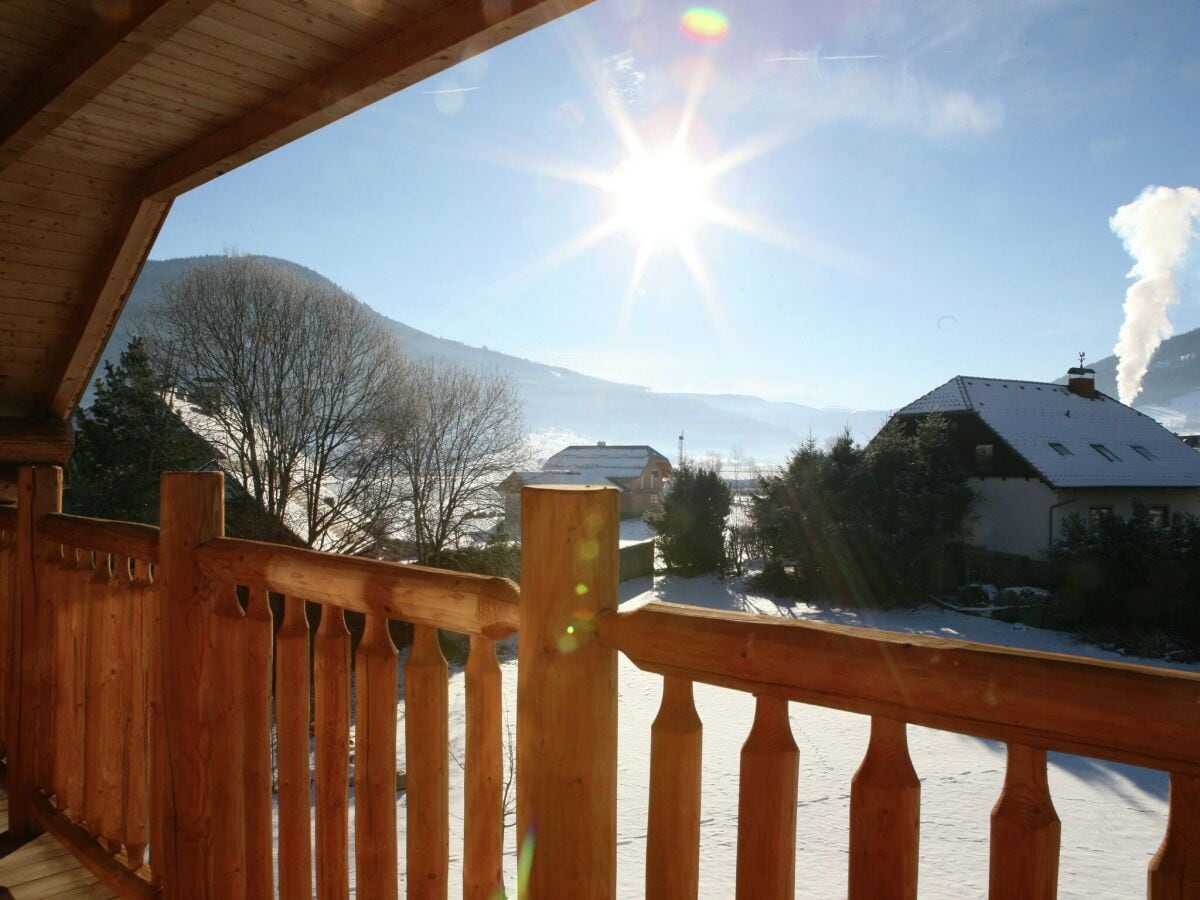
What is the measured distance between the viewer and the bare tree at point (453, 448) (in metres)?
16.2

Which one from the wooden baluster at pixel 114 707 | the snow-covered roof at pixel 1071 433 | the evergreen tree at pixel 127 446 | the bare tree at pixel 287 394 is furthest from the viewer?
the snow-covered roof at pixel 1071 433

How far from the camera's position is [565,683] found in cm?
99

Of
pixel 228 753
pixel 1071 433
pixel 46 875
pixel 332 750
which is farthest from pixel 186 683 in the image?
pixel 1071 433

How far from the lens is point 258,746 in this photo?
155 cm

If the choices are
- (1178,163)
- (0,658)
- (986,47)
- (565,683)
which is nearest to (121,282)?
(0,658)

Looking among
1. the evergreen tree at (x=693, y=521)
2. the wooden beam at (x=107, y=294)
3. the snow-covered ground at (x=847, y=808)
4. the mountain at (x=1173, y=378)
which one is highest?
the mountain at (x=1173, y=378)

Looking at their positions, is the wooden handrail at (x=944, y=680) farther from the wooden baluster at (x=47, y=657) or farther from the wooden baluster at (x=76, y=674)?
the wooden baluster at (x=47, y=657)

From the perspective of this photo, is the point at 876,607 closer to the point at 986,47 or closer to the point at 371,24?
the point at 371,24

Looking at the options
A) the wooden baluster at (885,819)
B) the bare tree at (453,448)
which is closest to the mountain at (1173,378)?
the bare tree at (453,448)

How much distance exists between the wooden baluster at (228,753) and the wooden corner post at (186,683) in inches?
2.6

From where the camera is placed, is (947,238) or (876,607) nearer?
(876,607)

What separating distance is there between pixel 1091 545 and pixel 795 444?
19.4ft

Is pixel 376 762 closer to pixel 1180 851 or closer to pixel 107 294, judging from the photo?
pixel 1180 851

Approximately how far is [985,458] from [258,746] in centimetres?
1821
